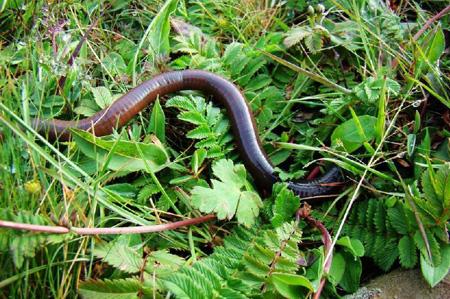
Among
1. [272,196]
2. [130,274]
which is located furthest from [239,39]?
[130,274]

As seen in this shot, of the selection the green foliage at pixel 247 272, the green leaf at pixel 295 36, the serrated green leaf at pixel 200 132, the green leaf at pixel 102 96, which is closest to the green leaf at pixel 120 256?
the green foliage at pixel 247 272

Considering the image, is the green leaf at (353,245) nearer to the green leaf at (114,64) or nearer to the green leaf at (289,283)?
the green leaf at (289,283)

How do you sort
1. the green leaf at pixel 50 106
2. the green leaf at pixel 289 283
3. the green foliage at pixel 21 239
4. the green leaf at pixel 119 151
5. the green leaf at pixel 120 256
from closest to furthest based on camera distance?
1. the green foliage at pixel 21 239
2. the green leaf at pixel 289 283
3. the green leaf at pixel 120 256
4. the green leaf at pixel 119 151
5. the green leaf at pixel 50 106

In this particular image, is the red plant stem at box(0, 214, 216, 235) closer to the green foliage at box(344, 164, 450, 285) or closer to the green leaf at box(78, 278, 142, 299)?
the green leaf at box(78, 278, 142, 299)

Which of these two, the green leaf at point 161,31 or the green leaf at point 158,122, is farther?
the green leaf at point 161,31

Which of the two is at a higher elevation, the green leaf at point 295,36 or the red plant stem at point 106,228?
the green leaf at point 295,36

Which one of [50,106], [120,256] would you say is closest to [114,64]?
[50,106]

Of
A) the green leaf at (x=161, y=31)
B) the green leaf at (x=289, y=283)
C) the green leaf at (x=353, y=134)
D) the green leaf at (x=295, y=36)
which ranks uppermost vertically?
the green leaf at (x=161, y=31)
